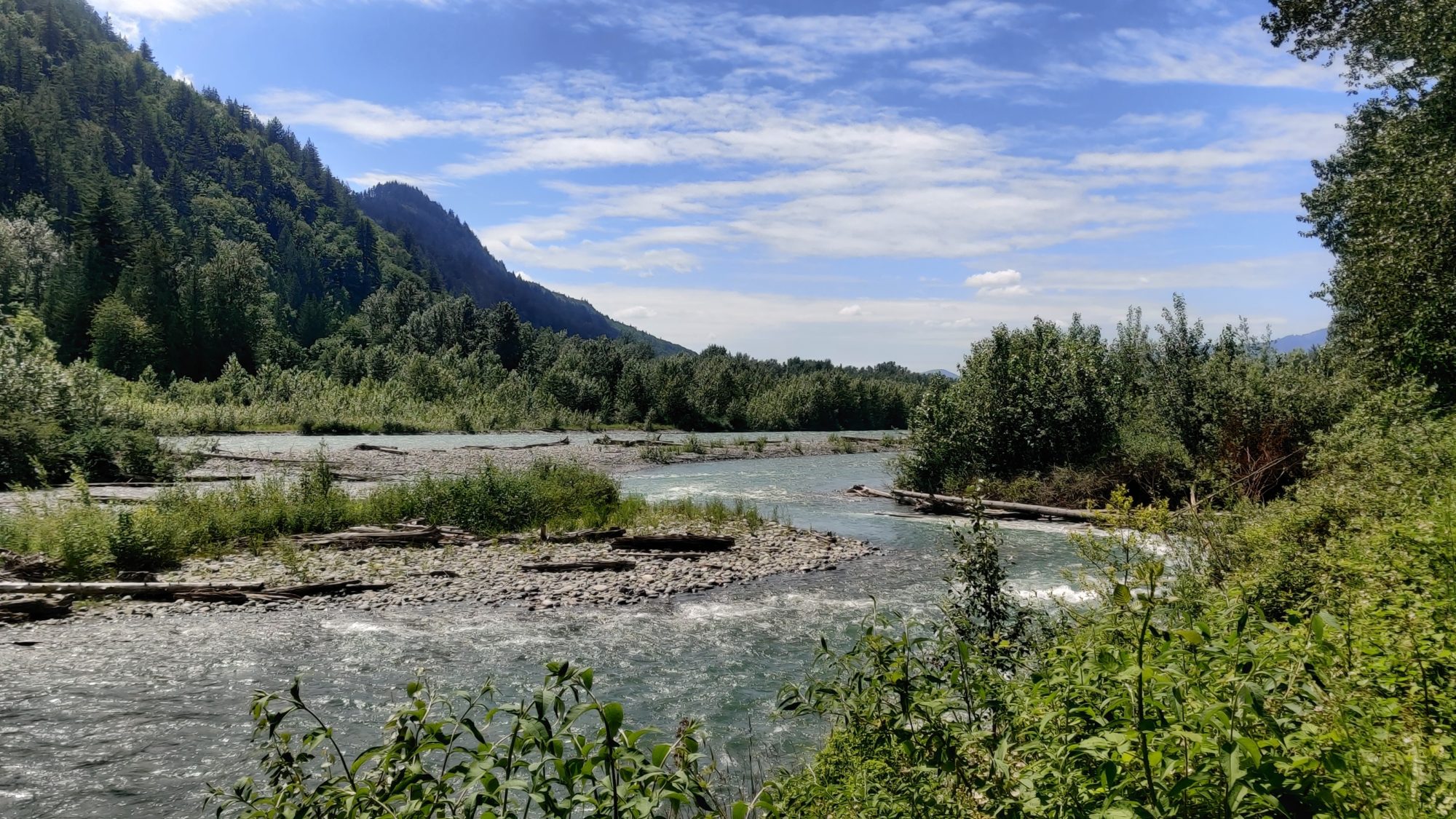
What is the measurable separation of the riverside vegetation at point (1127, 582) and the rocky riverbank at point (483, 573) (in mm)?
2200

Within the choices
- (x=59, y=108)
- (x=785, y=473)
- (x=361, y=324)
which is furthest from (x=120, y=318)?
(x=59, y=108)

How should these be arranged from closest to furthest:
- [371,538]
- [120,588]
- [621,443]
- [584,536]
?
1. [120,588]
2. [371,538]
3. [584,536]
4. [621,443]

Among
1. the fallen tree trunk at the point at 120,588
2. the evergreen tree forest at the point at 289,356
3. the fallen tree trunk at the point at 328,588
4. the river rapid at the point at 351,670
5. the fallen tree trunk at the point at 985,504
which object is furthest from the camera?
the evergreen tree forest at the point at 289,356

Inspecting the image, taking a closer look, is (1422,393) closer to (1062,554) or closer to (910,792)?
(1062,554)

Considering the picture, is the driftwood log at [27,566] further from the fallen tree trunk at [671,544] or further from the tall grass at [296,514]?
the fallen tree trunk at [671,544]

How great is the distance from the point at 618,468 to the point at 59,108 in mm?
219890

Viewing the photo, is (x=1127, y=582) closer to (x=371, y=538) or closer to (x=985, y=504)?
(x=985, y=504)

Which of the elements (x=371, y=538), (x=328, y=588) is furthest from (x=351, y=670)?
(x=371, y=538)

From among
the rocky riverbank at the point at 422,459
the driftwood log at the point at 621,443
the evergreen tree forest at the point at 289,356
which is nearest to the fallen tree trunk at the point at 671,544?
the rocky riverbank at the point at 422,459

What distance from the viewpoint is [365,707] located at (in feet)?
30.0

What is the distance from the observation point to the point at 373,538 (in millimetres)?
18406

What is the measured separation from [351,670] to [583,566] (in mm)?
6691

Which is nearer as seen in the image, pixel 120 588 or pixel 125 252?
pixel 120 588

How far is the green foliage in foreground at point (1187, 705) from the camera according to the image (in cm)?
261
